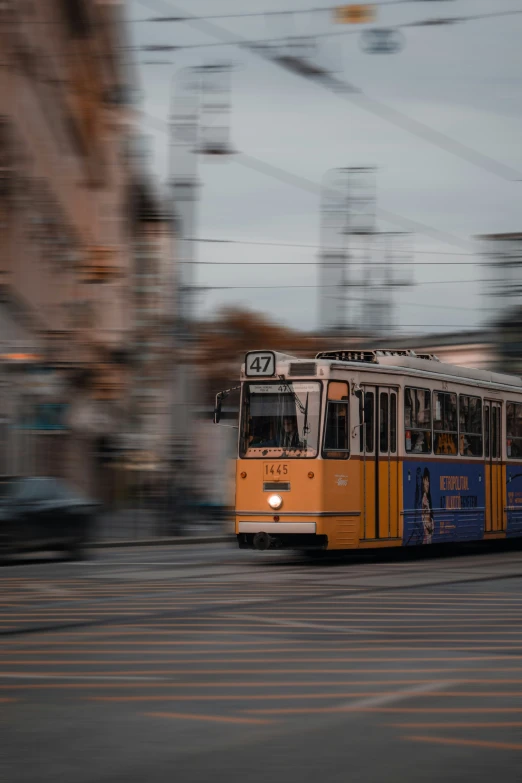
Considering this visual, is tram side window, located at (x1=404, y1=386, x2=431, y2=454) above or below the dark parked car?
above

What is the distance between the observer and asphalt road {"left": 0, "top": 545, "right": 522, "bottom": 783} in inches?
243

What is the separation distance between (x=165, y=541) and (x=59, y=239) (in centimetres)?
631

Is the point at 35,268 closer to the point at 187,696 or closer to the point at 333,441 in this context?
the point at 333,441

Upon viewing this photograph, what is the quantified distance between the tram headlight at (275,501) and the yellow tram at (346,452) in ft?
0.07

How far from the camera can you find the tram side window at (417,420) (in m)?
22.1

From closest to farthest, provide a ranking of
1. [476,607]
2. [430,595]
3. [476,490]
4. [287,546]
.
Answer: [476,607]
[430,595]
[287,546]
[476,490]

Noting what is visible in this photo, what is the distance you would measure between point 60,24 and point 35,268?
630 cm

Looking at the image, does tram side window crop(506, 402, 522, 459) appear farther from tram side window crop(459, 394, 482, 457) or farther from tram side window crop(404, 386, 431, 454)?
tram side window crop(404, 386, 431, 454)

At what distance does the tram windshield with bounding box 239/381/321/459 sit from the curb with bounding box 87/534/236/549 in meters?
6.35

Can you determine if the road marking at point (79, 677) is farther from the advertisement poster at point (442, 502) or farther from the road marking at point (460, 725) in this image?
the advertisement poster at point (442, 502)

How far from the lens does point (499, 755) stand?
20.9ft

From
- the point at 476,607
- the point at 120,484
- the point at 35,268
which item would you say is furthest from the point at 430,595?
the point at 120,484

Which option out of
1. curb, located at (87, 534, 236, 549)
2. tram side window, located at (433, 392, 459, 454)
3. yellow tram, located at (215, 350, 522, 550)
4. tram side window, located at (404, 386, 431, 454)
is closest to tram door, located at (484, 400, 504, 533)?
tram side window, located at (433, 392, 459, 454)

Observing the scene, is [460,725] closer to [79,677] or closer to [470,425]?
[79,677]
